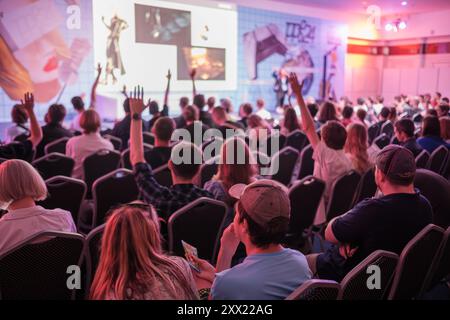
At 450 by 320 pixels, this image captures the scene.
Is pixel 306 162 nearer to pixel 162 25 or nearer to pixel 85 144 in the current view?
pixel 85 144

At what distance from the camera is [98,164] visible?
429 centimetres

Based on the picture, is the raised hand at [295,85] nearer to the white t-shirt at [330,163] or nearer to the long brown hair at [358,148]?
the white t-shirt at [330,163]

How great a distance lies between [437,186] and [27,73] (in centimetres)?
778

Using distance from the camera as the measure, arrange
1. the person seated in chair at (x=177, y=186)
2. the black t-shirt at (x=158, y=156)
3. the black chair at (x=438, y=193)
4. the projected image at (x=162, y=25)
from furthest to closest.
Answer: the projected image at (x=162, y=25)
the black t-shirt at (x=158, y=156)
the black chair at (x=438, y=193)
the person seated in chair at (x=177, y=186)

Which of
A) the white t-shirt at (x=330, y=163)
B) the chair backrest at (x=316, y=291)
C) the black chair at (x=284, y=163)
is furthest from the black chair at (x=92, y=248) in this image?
the black chair at (x=284, y=163)

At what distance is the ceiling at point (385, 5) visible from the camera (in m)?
13.2

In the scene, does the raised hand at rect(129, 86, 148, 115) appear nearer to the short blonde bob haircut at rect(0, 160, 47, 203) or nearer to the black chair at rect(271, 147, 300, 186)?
the short blonde bob haircut at rect(0, 160, 47, 203)

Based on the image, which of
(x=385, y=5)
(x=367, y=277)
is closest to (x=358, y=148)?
(x=367, y=277)

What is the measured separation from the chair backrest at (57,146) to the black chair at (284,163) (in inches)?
98.6

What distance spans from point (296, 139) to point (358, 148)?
2169 mm

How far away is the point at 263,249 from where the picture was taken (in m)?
1.65
